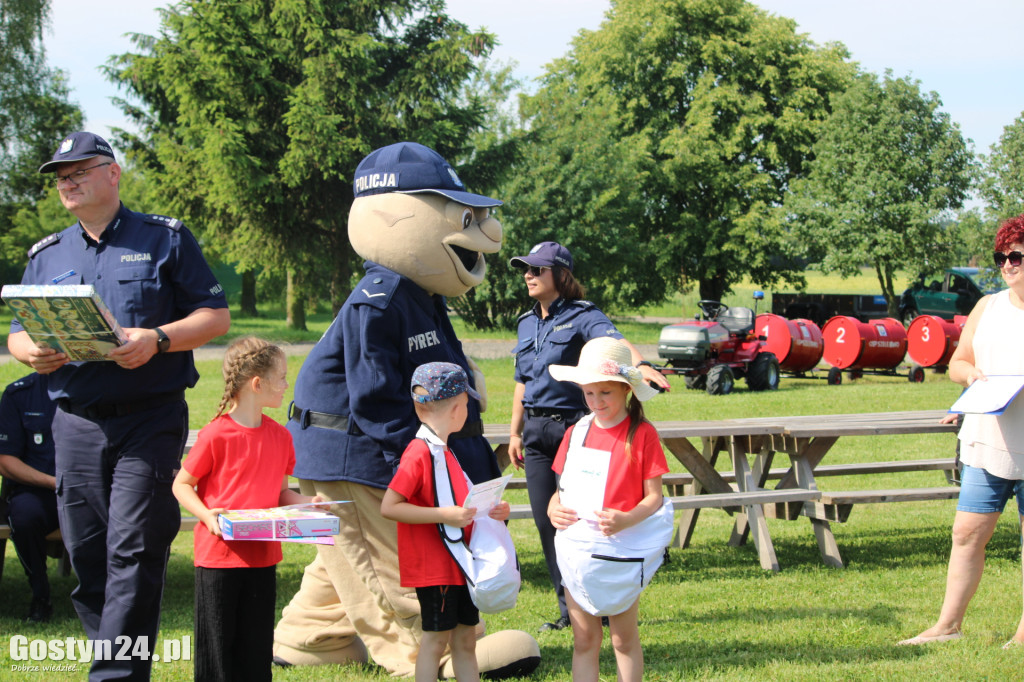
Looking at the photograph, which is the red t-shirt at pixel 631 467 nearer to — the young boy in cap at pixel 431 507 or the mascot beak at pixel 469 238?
the young boy in cap at pixel 431 507

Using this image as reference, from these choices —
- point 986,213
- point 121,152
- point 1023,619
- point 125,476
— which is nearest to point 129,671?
point 125,476

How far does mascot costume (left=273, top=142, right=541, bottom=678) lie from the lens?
3906 millimetres

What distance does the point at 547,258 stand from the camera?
5.43 m

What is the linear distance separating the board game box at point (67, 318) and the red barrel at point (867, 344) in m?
17.7

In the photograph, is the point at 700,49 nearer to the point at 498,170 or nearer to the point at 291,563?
the point at 498,170

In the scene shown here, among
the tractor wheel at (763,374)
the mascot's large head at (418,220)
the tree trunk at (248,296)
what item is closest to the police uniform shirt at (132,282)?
the mascot's large head at (418,220)

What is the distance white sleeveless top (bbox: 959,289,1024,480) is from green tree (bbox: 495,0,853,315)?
2833cm

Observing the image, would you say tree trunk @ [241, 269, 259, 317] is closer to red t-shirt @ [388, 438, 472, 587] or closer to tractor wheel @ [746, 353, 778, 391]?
tractor wheel @ [746, 353, 778, 391]

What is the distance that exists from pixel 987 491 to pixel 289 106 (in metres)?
23.4

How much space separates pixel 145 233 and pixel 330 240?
23.3 meters

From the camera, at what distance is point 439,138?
24.9 meters

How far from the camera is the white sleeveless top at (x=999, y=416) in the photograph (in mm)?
4504

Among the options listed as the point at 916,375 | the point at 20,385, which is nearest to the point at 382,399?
the point at 20,385

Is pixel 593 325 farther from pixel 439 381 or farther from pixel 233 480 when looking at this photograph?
pixel 233 480
